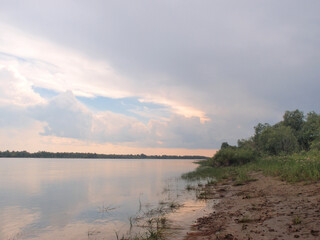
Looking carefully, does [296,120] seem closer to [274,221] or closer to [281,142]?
[281,142]

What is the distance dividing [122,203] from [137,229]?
8604 mm

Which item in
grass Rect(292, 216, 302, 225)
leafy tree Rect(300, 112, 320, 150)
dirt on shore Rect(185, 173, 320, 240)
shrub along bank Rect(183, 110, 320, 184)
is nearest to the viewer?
dirt on shore Rect(185, 173, 320, 240)

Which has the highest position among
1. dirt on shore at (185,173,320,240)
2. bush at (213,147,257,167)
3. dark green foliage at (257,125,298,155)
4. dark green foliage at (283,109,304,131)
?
dark green foliage at (283,109,304,131)

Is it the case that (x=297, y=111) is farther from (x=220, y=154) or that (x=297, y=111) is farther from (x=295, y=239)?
(x=295, y=239)

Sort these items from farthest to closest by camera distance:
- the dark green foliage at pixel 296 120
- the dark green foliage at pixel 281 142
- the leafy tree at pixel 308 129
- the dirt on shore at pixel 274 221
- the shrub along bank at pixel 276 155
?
the dark green foliage at pixel 296 120 < the leafy tree at pixel 308 129 < the dark green foliage at pixel 281 142 < the shrub along bank at pixel 276 155 < the dirt on shore at pixel 274 221

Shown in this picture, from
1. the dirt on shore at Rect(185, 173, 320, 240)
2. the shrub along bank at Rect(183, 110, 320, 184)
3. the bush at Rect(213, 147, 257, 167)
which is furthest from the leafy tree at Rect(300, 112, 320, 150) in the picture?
the dirt on shore at Rect(185, 173, 320, 240)

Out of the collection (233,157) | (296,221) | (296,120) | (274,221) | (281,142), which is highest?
(296,120)

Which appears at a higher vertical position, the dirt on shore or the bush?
the bush

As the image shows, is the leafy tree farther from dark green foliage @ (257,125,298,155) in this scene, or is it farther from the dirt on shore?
the dirt on shore

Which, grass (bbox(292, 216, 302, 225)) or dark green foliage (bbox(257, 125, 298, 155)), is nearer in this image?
grass (bbox(292, 216, 302, 225))

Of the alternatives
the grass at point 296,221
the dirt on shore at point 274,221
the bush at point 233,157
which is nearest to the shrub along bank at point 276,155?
the bush at point 233,157

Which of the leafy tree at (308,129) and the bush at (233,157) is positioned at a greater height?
the leafy tree at (308,129)

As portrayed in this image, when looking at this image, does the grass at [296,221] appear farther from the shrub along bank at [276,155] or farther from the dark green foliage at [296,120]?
the dark green foliage at [296,120]

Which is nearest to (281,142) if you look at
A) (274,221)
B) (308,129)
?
(308,129)
